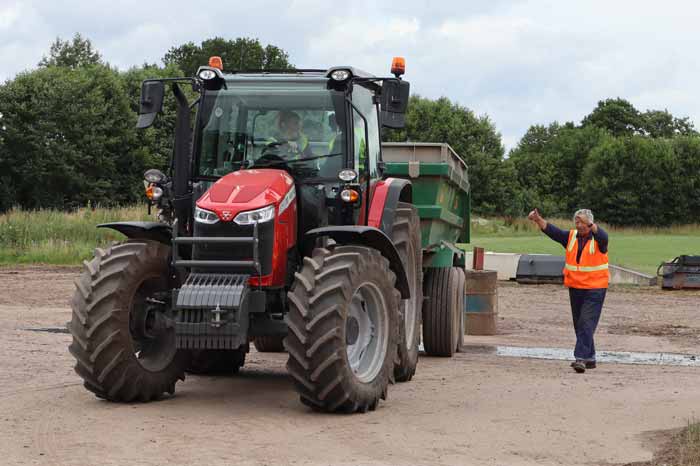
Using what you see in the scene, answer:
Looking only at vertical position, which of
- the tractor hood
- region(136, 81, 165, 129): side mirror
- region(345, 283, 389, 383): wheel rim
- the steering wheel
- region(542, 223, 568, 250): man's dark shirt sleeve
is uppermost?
region(136, 81, 165, 129): side mirror

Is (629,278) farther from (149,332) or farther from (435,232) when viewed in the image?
(149,332)

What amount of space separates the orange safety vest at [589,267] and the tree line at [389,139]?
57.3 feet

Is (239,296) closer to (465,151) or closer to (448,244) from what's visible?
(448,244)

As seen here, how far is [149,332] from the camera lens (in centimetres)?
994

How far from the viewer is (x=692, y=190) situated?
2869 inches

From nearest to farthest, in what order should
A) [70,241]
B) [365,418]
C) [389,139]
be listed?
[365,418]
[70,241]
[389,139]

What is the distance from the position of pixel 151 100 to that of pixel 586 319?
18.9ft

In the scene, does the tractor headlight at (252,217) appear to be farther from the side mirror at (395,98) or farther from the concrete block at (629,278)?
the concrete block at (629,278)

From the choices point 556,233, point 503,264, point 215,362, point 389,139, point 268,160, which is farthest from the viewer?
point 389,139

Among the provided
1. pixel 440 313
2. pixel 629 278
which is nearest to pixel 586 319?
pixel 440 313

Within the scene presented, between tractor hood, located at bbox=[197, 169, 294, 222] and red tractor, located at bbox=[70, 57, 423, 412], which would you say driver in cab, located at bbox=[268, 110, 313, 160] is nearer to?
red tractor, located at bbox=[70, 57, 423, 412]

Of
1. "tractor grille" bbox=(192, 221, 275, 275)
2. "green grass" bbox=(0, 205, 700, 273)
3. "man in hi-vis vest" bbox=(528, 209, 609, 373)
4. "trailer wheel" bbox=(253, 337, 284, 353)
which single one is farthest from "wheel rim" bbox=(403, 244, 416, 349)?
"green grass" bbox=(0, 205, 700, 273)

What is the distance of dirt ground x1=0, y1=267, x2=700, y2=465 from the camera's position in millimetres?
7848

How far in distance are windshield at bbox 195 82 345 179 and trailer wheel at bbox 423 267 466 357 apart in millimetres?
4288
